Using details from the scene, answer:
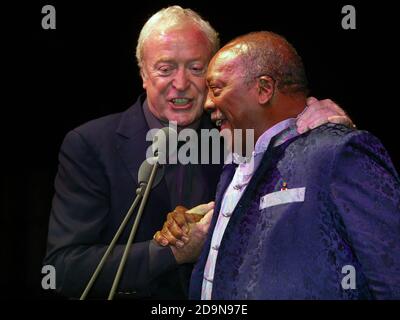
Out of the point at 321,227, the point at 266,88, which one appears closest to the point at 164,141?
the point at 266,88

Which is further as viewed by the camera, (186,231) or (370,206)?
(186,231)

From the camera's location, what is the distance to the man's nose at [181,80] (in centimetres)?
258

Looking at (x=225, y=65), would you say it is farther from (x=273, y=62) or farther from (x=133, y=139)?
(x=133, y=139)

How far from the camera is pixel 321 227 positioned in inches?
76.8

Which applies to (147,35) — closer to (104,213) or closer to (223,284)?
(104,213)

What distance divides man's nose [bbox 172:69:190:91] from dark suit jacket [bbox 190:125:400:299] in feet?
1.98

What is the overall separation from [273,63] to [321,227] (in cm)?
55

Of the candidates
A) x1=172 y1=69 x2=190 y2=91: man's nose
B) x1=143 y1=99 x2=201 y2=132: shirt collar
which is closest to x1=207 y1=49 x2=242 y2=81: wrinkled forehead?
x1=172 y1=69 x2=190 y2=91: man's nose

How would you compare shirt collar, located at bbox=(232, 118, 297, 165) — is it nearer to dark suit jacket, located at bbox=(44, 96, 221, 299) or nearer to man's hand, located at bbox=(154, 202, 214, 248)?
man's hand, located at bbox=(154, 202, 214, 248)

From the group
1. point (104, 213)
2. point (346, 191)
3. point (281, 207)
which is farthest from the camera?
point (104, 213)

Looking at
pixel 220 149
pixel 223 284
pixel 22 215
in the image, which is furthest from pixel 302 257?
pixel 22 215

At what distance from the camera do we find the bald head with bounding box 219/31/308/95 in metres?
2.17

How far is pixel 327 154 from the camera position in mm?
1960
